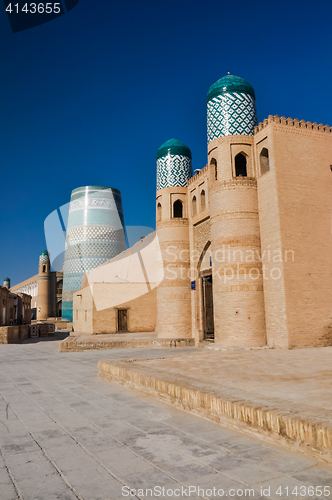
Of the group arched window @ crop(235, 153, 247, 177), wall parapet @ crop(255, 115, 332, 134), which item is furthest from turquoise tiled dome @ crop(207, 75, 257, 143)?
arched window @ crop(235, 153, 247, 177)

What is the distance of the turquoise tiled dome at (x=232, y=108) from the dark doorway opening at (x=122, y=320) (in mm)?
8267

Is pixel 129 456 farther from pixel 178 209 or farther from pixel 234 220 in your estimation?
pixel 178 209

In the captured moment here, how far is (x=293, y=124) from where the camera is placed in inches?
380

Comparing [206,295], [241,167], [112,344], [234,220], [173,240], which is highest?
[241,167]

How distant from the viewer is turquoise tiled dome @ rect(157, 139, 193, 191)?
538 inches

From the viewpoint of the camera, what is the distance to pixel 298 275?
891 cm

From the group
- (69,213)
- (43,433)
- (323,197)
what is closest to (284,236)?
(323,197)

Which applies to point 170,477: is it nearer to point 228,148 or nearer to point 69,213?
point 228,148

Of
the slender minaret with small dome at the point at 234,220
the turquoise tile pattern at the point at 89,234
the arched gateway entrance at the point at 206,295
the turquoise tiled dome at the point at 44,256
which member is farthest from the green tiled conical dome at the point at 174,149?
the turquoise tiled dome at the point at 44,256

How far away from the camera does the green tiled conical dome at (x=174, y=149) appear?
13680mm

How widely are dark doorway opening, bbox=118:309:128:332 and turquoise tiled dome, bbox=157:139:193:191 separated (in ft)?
17.9

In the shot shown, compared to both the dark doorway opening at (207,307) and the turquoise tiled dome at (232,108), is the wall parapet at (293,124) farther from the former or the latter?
the dark doorway opening at (207,307)

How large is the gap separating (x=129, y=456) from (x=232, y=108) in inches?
376

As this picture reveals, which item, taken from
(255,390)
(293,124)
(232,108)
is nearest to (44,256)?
(232,108)
